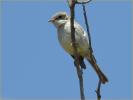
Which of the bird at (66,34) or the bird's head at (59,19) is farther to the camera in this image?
the bird's head at (59,19)

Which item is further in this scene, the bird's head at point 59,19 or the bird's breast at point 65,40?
the bird's head at point 59,19

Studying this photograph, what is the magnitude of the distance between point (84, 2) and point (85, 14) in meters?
0.19

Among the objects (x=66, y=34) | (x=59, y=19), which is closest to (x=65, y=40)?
(x=66, y=34)

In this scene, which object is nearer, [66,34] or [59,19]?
[66,34]

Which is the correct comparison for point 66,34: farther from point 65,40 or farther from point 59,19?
point 59,19

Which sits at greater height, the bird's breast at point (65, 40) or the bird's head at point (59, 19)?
the bird's head at point (59, 19)

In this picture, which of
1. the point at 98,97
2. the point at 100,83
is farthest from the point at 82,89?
the point at 100,83

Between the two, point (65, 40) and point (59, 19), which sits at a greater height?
point (59, 19)

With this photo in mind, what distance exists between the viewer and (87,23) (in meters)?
2.30

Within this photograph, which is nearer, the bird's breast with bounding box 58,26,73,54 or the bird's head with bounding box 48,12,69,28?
the bird's breast with bounding box 58,26,73,54

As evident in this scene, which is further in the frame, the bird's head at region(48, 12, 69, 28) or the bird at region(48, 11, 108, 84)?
the bird's head at region(48, 12, 69, 28)

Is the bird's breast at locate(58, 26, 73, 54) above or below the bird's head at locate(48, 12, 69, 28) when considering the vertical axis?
below

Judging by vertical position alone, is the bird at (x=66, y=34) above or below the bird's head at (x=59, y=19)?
below

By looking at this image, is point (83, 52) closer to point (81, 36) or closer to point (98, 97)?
point (81, 36)
